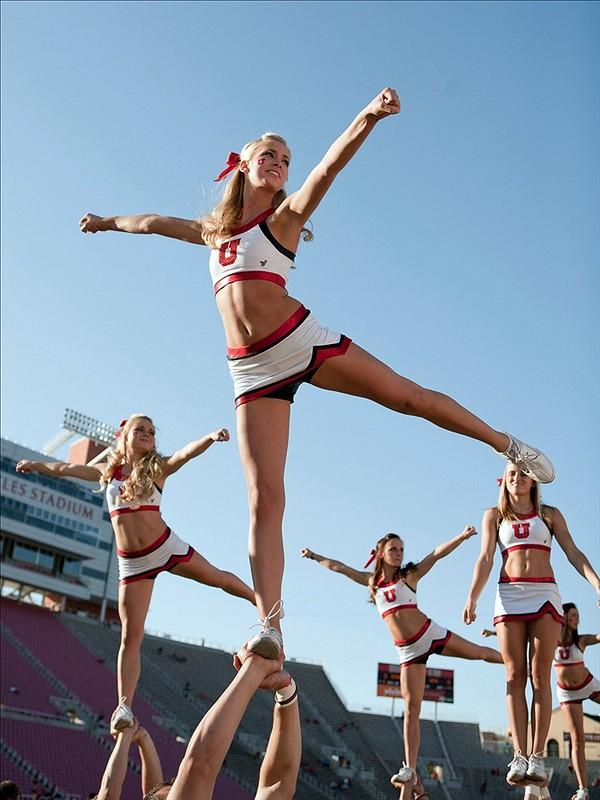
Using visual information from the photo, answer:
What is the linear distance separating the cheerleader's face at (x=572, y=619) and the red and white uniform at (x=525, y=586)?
3232 millimetres

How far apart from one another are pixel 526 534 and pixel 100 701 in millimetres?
33769

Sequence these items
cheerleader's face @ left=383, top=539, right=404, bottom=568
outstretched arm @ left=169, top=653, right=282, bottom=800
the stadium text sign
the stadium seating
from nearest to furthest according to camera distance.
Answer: outstretched arm @ left=169, top=653, right=282, bottom=800 < cheerleader's face @ left=383, top=539, right=404, bottom=568 < the stadium seating < the stadium text sign

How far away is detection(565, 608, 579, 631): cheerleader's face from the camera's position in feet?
31.4

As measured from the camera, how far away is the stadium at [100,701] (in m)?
30.4

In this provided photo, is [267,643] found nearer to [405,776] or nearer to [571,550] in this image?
[571,550]

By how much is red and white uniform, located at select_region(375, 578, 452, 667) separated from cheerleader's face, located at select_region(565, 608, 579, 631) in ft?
4.95

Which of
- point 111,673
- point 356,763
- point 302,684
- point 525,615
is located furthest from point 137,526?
point 302,684

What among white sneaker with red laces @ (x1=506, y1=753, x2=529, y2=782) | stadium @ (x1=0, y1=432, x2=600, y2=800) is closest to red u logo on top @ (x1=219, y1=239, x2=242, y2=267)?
white sneaker with red laces @ (x1=506, y1=753, x2=529, y2=782)

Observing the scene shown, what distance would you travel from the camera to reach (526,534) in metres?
6.78

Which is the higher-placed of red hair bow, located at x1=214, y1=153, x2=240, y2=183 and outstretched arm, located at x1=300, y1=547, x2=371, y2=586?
red hair bow, located at x1=214, y1=153, x2=240, y2=183

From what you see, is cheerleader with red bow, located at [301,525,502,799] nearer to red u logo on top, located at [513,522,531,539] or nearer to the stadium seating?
red u logo on top, located at [513,522,531,539]

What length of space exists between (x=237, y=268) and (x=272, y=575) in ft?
4.60

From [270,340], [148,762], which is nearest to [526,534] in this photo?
[148,762]

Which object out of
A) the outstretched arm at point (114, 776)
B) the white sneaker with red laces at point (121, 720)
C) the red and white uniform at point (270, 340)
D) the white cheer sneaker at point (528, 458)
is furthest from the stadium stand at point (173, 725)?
the red and white uniform at point (270, 340)
